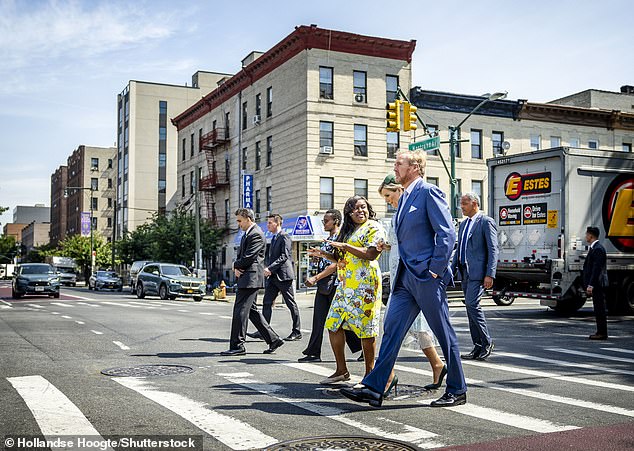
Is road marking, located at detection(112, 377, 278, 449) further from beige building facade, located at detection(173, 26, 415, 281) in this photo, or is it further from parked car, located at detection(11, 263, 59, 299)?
beige building facade, located at detection(173, 26, 415, 281)

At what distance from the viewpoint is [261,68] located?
3953 cm

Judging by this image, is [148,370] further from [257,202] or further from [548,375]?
[257,202]

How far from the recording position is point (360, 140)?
117 ft

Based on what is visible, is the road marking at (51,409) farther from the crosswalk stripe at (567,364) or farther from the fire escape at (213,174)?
the fire escape at (213,174)

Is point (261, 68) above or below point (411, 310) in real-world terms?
above

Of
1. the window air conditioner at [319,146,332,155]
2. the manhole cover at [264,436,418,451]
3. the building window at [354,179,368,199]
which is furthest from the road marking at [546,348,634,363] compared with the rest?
the building window at [354,179,368,199]

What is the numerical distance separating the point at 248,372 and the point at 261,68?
33.4 m

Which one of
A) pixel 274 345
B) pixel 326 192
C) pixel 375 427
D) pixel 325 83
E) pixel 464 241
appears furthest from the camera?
pixel 325 83

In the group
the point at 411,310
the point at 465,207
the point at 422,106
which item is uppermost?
the point at 422,106

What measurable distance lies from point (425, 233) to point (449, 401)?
147 centimetres

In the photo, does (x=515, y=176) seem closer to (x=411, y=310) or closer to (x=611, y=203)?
(x=611, y=203)

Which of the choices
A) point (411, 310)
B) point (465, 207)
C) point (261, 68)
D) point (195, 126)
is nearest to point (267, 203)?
point (261, 68)

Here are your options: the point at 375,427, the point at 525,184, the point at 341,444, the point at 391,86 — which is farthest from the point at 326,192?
the point at 341,444

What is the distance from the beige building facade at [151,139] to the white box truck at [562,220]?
207ft
